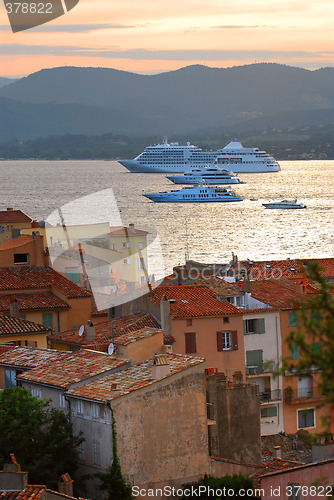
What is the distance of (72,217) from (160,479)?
10419 cm

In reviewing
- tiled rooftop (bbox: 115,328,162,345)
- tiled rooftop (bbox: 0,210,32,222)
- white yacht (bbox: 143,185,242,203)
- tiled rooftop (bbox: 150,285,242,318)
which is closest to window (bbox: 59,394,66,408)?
tiled rooftop (bbox: 115,328,162,345)

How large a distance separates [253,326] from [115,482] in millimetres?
12580

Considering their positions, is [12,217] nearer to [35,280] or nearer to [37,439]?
[35,280]

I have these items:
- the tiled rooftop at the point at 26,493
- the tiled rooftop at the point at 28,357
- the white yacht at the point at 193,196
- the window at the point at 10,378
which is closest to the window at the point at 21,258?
the tiled rooftop at the point at 28,357

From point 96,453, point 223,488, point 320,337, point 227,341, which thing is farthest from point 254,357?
point 320,337

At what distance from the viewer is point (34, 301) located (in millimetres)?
28031

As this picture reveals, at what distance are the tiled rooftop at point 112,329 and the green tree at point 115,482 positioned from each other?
6588 millimetres

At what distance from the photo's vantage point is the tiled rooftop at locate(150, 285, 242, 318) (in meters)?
25.2

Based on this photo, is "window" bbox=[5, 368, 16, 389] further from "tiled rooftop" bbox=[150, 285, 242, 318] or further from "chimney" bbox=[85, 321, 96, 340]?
"tiled rooftop" bbox=[150, 285, 242, 318]

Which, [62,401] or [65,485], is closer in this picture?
[65,485]

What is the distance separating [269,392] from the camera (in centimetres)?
2714

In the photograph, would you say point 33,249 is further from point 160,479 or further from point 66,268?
point 160,479

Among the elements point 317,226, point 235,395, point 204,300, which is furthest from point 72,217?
point 235,395

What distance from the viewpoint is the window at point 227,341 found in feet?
83.5
